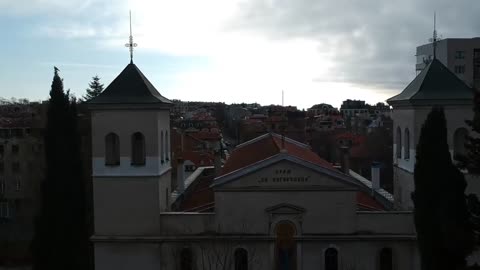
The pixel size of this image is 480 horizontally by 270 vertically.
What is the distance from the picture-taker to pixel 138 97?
2194 centimetres

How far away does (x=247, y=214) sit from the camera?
2175 cm

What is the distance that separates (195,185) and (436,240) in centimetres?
1609

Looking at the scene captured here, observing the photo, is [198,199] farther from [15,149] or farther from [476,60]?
[476,60]

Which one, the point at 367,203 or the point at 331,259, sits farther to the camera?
the point at 367,203

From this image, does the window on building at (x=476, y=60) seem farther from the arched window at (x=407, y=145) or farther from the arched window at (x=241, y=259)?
the arched window at (x=241, y=259)

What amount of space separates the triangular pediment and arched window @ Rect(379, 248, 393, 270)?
2698 mm

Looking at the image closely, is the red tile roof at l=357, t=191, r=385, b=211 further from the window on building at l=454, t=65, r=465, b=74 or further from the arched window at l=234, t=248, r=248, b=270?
the window on building at l=454, t=65, r=465, b=74

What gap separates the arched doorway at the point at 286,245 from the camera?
71.3 ft

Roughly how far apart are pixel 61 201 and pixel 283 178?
27.1 feet

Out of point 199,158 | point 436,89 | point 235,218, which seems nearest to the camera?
point 235,218

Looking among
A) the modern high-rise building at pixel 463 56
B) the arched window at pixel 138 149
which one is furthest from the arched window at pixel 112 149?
the modern high-rise building at pixel 463 56

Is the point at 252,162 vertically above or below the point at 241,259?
above

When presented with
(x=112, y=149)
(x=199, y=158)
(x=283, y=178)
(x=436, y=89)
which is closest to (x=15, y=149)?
Result: (x=199, y=158)

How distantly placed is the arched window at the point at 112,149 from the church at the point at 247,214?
0.71ft
